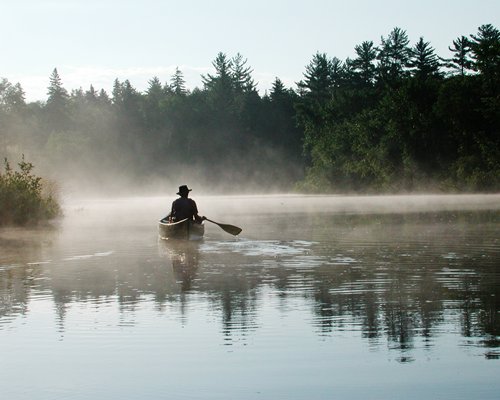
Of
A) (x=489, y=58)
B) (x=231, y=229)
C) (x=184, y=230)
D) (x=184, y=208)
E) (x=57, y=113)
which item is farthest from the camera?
(x=57, y=113)

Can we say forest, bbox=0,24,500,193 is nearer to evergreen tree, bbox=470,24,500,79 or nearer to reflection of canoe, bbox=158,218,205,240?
evergreen tree, bbox=470,24,500,79

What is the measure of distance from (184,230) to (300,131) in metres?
119

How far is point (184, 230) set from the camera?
3131 cm

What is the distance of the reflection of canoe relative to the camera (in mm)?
31234

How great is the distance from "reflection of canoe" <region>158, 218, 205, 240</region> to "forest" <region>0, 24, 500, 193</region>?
5398cm

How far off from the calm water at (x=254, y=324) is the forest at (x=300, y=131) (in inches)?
2396

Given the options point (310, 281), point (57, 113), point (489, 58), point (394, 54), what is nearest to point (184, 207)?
point (310, 281)

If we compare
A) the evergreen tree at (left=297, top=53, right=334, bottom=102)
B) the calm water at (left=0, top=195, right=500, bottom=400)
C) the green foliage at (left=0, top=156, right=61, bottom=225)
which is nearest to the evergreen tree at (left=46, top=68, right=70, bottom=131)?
the evergreen tree at (left=297, top=53, right=334, bottom=102)

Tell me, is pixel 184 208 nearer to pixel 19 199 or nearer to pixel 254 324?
pixel 19 199

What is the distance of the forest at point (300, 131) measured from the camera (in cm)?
8631

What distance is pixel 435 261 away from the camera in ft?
74.3

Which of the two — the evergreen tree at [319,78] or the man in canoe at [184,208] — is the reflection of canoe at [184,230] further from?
the evergreen tree at [319,78]

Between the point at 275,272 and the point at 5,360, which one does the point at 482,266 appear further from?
the point at 5,360

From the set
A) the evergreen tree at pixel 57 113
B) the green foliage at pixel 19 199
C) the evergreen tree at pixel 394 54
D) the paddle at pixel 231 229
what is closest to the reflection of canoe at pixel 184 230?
the paddle at pixel 231 229
